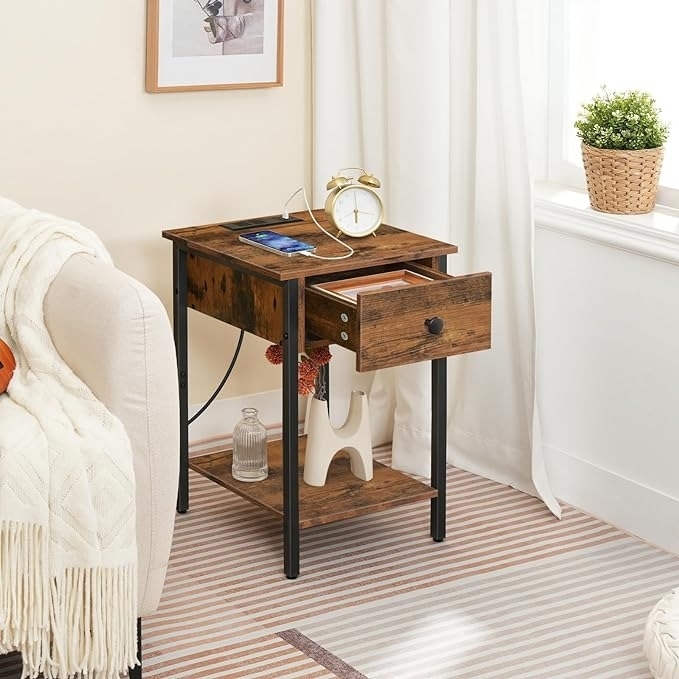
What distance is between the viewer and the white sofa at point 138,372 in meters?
2.11

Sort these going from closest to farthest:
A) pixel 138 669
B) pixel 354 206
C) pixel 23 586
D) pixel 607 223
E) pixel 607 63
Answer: pixel 23 586
pixel 138 669
pixel 354 206
pixel 607 223
pixel 607 63

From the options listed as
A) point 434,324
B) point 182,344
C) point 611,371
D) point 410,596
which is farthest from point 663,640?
point 182,344

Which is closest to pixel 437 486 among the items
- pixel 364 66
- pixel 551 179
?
pixel 551 179

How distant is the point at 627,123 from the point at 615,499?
2.68ft

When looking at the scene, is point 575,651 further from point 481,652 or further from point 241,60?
point 241,60

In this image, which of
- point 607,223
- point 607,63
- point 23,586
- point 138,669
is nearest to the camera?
point 23,586

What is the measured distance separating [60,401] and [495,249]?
1.27m

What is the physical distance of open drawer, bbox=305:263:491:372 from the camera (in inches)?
97.6

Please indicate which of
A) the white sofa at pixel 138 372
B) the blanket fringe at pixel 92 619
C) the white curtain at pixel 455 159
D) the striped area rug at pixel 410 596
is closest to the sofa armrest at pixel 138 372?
the white sofa at pixel 138 372

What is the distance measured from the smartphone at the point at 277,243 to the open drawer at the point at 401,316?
8 centimetres

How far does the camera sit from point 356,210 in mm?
2773

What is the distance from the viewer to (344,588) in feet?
8.71

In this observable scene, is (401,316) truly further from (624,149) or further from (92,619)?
(92,619)

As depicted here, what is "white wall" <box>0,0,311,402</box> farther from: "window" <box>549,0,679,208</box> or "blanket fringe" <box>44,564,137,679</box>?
"blanket fringe" <box>44,564,137,679</box>
